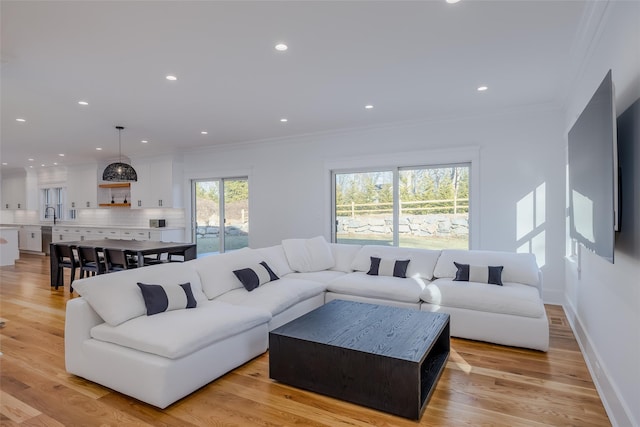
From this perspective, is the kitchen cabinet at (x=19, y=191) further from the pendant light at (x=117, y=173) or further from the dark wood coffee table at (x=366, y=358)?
the dark wood coffee table at (x=366, y=358)

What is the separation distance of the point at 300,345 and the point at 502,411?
144cm

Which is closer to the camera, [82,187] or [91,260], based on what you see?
[91,260]

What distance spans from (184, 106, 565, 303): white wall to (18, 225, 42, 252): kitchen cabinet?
8.07 meters

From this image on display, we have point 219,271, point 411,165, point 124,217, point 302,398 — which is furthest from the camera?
point 124,217

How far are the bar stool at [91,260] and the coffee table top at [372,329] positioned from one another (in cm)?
395

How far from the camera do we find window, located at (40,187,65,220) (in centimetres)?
1071

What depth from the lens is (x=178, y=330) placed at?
2605 millimetres

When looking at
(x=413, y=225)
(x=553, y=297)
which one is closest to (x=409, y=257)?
(x=413, y=225)

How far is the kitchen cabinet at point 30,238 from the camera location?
10.6 m

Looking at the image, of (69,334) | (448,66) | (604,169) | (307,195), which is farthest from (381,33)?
(307,195)


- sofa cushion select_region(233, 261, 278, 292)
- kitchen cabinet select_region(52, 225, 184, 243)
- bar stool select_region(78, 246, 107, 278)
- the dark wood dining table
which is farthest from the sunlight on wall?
kitchen cabinet select_region(52, 225, 184, 243)

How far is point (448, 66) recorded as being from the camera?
354 cm

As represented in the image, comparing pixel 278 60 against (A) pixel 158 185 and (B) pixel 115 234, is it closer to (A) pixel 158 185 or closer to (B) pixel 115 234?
(A) pixel 158 185

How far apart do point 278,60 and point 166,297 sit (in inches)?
93.9
